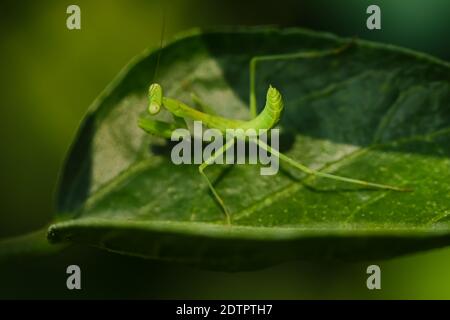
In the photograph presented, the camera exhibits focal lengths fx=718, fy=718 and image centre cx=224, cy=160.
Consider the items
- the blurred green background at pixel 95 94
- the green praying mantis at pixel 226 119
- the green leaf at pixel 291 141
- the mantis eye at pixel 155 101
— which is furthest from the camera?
the blurred green background at pixel 95 94

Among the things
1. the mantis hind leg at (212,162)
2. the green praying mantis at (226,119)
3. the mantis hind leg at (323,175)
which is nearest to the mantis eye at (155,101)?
the green praying mantis at (226,119)

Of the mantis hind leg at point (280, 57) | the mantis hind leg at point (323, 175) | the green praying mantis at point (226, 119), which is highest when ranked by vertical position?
the mantis hind leg at point (280, 57)

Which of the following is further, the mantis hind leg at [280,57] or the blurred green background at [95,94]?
the blurred green background at [95,94]

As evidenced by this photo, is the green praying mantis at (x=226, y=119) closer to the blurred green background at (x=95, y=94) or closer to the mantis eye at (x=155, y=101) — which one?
the mantis eye at (x=155, y=101)

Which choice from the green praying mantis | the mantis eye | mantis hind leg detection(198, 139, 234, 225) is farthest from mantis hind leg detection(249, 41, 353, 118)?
the mantis eye

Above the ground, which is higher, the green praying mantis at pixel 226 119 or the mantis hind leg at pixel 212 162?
the green praying mantis at pixel 226 119

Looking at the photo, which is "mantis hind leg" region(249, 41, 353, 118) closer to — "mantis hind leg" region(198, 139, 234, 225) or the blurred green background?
"mantis hind leg" region(198, 139, 234, 225)

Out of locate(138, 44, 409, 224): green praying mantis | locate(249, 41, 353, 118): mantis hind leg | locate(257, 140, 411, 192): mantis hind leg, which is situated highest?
locate(249, 41, 353, 118): mantis hind leg
